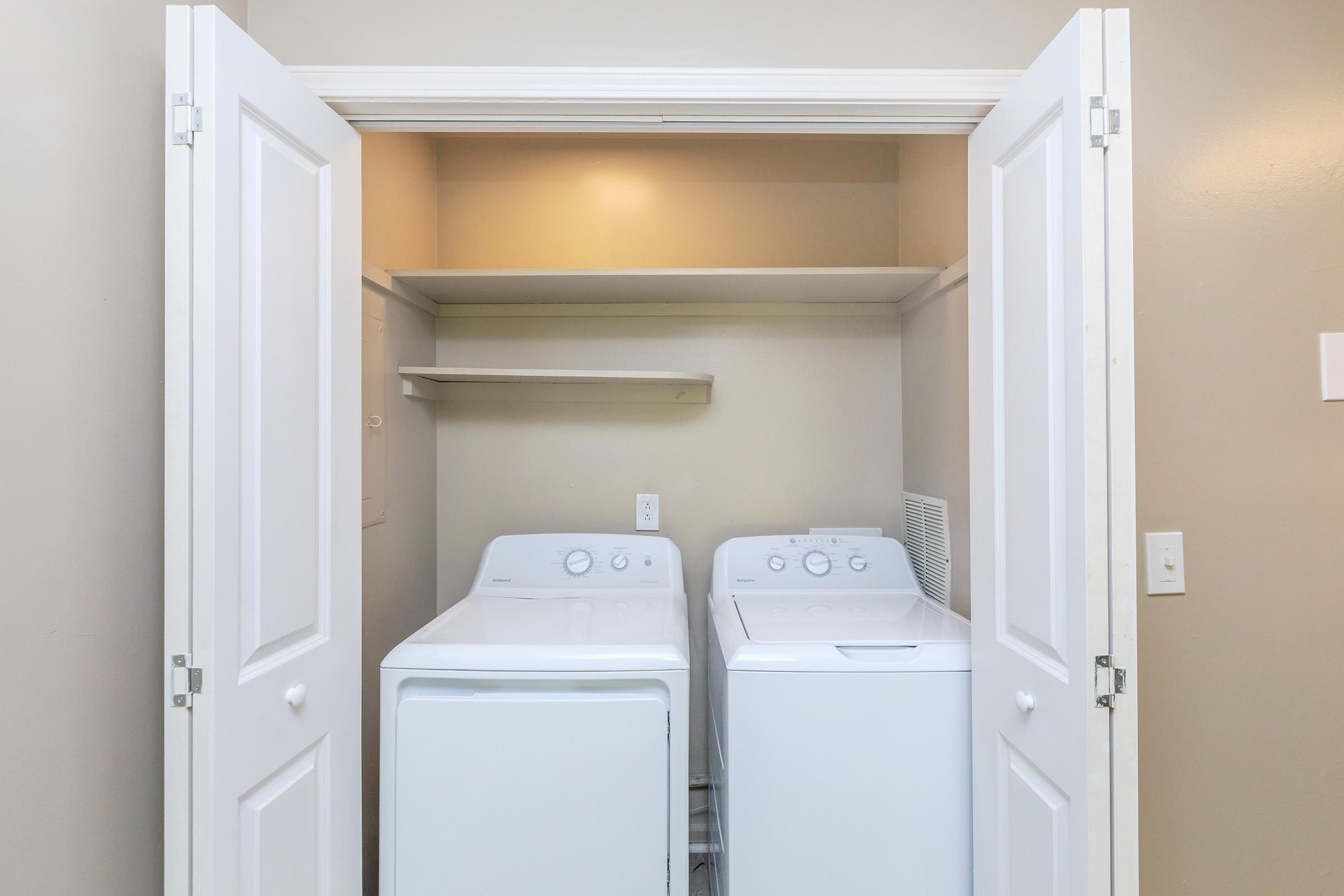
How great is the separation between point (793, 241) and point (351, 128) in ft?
4.68

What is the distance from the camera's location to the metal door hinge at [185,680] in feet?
3.09

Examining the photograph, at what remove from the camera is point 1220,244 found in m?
1.27

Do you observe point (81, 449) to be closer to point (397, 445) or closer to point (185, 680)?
point (185, 680)

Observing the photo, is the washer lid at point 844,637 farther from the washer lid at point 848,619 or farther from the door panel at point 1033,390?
the door panel at point 1033,390

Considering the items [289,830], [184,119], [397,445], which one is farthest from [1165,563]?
[397,445]

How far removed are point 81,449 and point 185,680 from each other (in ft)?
1.13

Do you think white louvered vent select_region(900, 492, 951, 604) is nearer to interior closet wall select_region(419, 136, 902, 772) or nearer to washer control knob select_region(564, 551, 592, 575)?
interior closet wall select_region(419, 136, 902, 772)

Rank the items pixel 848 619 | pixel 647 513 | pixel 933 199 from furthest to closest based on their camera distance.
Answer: pixel 647 513
pixel 933 199
pixel 848 619

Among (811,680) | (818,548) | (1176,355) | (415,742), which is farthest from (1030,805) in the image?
(415,742)

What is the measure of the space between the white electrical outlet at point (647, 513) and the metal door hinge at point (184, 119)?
155cm

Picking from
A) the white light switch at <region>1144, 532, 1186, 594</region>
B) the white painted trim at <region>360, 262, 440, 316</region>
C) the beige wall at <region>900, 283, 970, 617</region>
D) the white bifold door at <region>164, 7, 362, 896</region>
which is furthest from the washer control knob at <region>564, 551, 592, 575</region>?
the white light switch at <region>1144, 532, 1186, 594</region>

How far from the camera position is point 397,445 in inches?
76.7

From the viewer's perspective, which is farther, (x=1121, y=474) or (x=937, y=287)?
(x=937, y=287)

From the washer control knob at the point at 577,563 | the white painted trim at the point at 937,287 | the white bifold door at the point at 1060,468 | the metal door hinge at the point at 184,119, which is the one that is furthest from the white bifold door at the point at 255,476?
the white painted trim at the point at 937,287
